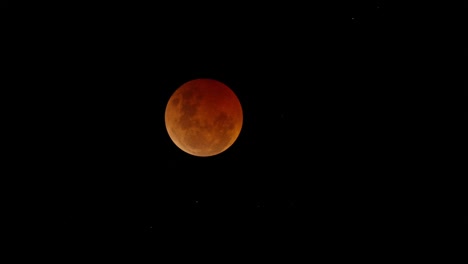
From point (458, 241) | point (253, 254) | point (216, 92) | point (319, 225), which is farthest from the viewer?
point (319, 225)

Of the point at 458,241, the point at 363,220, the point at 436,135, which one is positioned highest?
the point at 436,135

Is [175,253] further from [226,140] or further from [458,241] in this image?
[458,241]

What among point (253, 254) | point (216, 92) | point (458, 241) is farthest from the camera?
point (253, 254)

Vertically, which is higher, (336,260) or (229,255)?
(229,255)

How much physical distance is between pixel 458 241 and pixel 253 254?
527 centimetres

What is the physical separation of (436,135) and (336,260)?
4.53 metres

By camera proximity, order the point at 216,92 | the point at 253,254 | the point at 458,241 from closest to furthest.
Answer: the point at 216,92 → the point at 458,241 → the point at 253,254

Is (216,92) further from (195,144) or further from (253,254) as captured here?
(253,254)

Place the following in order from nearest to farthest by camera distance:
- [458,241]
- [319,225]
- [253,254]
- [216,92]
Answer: [216,92] → [458,241] → [253,254] → [319,225]

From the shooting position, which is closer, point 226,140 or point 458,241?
point 226,140

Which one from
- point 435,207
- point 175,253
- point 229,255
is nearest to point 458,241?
point 435,207

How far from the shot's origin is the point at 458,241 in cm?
977

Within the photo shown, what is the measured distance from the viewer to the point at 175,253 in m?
11.2

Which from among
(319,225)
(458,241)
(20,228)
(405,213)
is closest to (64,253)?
(20,228)
